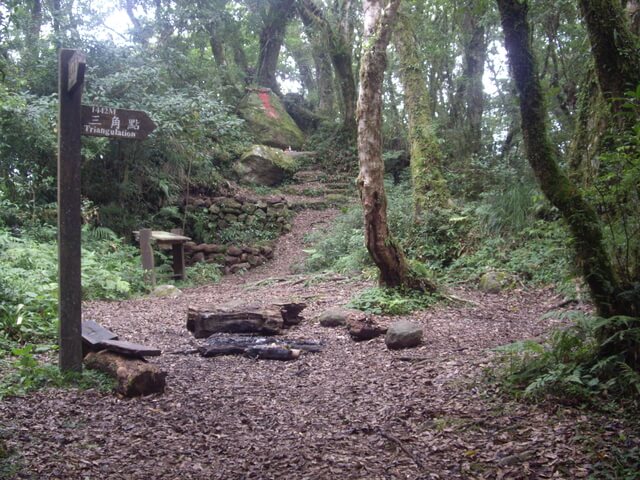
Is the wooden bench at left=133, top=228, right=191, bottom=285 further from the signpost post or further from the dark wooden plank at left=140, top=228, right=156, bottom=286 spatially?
the signpost post

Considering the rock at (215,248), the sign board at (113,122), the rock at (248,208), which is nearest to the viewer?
the sign board at (113,122)

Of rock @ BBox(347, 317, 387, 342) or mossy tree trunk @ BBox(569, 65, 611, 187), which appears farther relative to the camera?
mossy tree trunk @ BBox(569, 65, 611, 187)

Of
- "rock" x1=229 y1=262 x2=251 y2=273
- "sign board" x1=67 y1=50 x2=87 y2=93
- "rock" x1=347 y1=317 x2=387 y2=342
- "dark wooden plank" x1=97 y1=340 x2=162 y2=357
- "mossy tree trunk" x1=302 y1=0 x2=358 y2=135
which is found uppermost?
"mossy tree trunk" x1=302 y1=0 x2=358 y2=135

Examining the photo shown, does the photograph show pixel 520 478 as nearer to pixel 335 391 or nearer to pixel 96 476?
pixel 335 391

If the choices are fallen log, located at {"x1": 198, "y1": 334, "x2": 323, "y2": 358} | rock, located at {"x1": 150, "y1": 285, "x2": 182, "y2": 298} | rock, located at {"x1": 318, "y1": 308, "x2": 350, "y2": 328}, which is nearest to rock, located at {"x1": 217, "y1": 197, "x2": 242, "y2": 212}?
rock, located at {"x1": 150, "y1": 285, "x2": 182, "y2": 298}

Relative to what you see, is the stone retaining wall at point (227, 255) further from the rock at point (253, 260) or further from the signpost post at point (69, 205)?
the signpost post at point (69, 205)

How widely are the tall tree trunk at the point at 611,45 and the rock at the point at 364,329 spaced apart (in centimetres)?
339

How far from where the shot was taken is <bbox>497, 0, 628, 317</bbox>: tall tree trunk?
3.57 meters

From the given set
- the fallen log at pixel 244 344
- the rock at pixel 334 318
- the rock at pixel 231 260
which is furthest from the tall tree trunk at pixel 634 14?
the rock at pixel 231 260

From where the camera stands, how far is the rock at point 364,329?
20.2ft

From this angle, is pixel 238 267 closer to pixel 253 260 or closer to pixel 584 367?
pixel 253 260

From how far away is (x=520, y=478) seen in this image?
9.19ft

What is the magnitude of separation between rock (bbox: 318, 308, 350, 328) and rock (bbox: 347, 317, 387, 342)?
541 mm

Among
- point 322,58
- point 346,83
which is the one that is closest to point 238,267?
point 346,83
